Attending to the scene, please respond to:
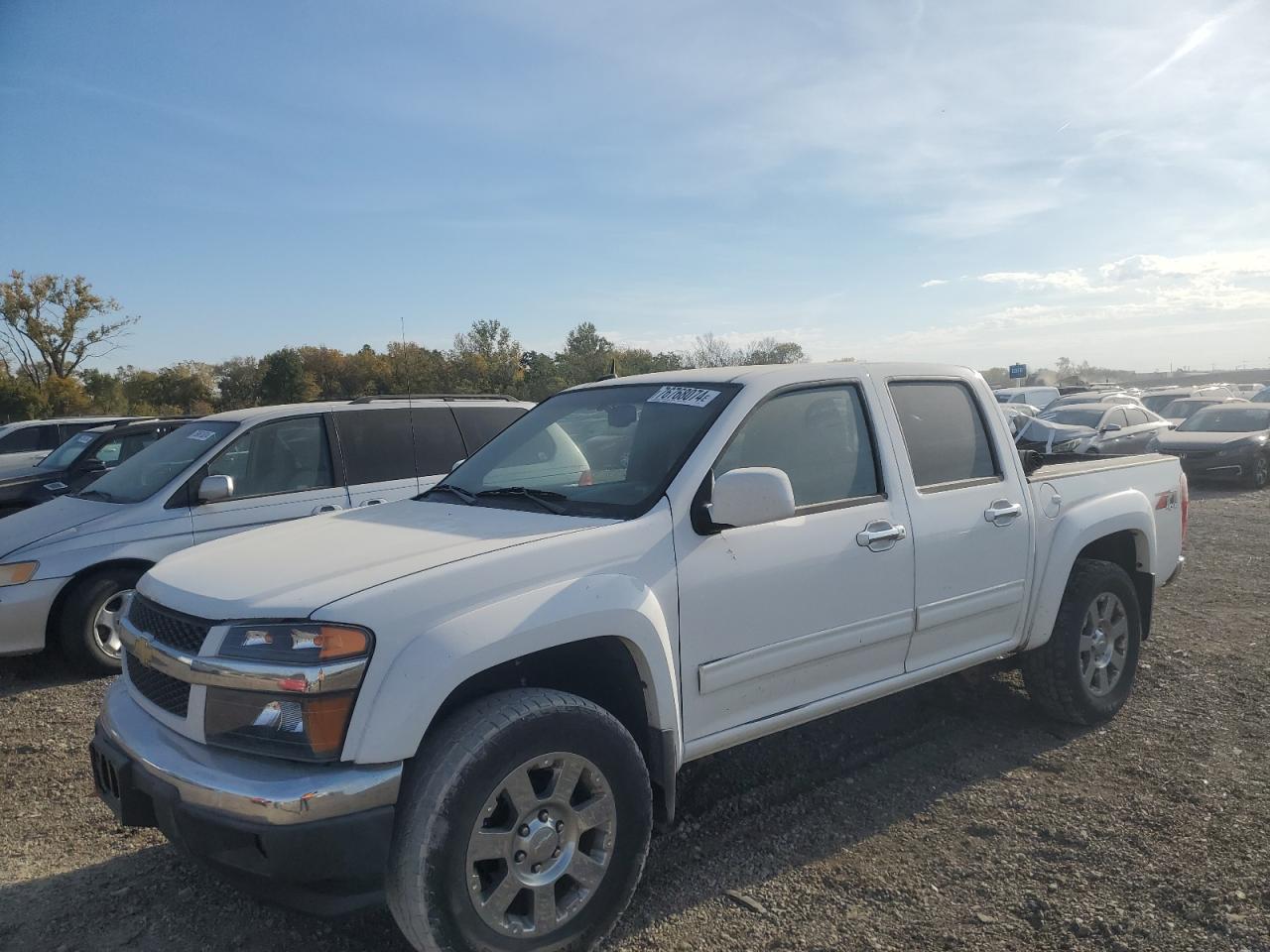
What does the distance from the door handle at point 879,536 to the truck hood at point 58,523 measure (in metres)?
4.90

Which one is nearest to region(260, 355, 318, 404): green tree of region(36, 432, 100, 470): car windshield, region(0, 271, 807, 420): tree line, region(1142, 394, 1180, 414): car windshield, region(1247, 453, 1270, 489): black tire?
region(0, 271, 807, 420): tree line

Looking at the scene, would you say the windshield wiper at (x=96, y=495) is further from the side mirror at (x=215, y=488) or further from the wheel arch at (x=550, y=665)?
the wheel arch at (x=550, y=665)

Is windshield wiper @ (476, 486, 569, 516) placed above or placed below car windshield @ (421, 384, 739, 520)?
below

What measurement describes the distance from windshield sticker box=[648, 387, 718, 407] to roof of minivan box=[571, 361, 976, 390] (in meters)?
0.07

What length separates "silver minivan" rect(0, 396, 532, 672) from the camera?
→ 5.72 m

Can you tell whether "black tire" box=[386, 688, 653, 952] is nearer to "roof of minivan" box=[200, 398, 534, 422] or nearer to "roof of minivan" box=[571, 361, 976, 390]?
"roof of minivan" box=[571, 361, 976, 390]

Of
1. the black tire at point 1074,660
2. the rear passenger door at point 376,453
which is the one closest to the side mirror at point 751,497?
the black tire at point 1074,660

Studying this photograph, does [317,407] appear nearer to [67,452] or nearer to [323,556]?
[323,556]

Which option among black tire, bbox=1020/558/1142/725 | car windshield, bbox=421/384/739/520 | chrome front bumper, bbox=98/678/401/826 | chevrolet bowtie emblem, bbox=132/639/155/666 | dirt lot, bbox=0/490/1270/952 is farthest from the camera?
black tire, bbox=1020/558/1142/725

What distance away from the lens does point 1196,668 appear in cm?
561

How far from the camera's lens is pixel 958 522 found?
397cm

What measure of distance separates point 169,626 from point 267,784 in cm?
75

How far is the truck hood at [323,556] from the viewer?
2.64m

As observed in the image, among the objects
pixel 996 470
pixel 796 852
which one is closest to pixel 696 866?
pixel 796 852
